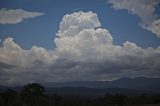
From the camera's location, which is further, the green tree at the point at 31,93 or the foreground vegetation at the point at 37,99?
the foreground vegetation at the point at 37,99

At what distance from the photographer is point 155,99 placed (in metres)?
59.4

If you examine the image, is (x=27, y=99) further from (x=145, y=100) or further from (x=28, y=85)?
(x=145, y=100)

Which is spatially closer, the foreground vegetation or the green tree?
the green tree

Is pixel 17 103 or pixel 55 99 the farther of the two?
pixel 55 99

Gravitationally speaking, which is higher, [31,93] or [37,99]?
[31,93]

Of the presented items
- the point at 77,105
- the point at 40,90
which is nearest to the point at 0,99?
the point at 40,90

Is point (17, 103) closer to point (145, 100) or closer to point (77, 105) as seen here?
point (77, 105)

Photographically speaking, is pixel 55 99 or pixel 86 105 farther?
pixel 55 99

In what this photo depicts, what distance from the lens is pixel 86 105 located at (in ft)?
185

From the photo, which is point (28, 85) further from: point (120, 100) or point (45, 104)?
point (120, 100)

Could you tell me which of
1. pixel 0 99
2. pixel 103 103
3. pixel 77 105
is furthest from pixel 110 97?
pixel 0 99

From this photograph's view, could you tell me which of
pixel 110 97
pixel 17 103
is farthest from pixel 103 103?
pixel 17 103

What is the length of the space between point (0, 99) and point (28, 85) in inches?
222

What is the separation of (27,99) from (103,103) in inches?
524
